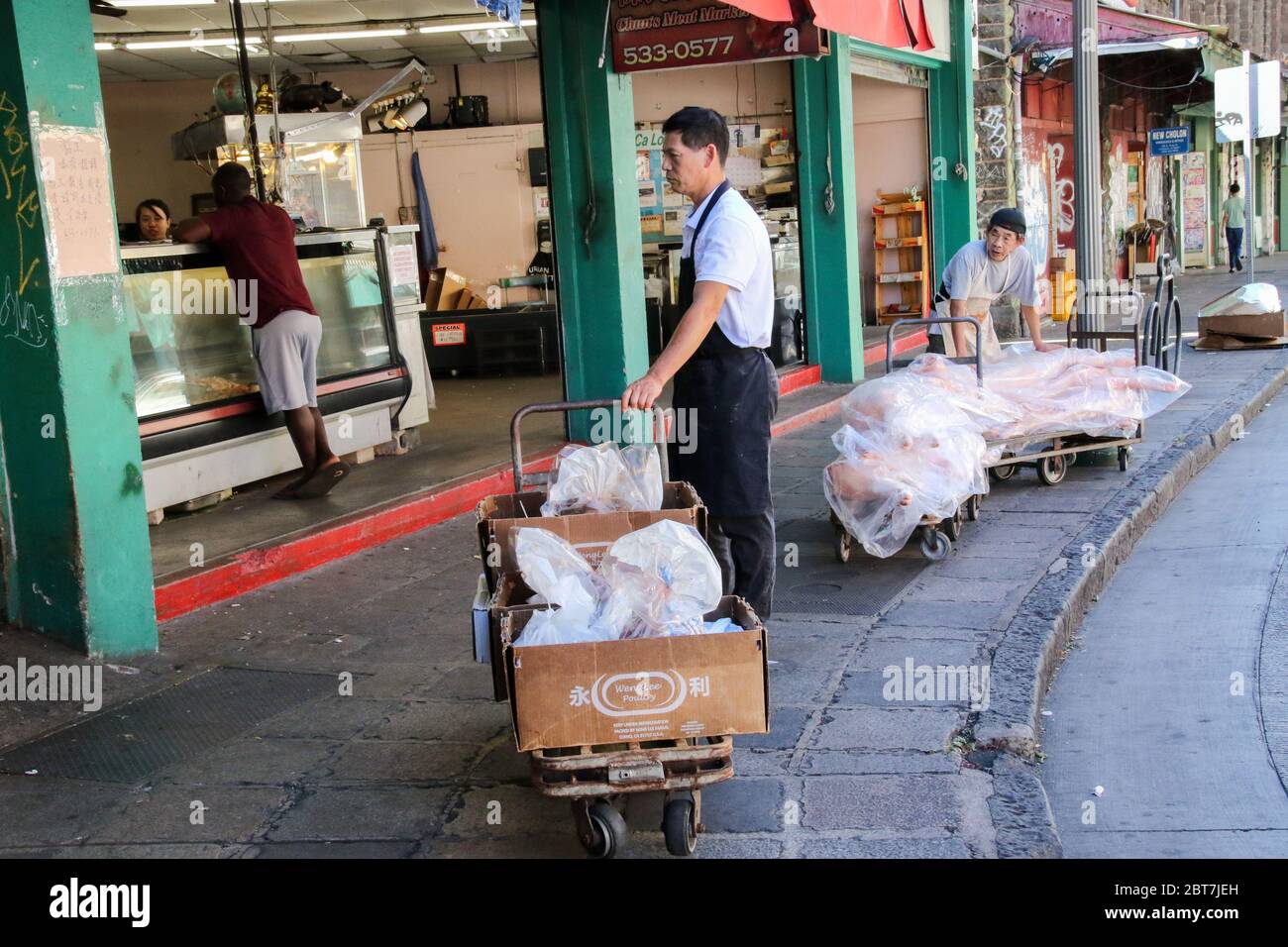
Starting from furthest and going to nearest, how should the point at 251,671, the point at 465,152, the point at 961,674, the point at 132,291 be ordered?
the point at 465,152 < the point at 132,291 < the point at 251,671 < the point at 961,674

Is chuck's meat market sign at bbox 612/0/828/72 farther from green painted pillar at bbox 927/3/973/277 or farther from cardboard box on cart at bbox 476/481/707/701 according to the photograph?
green painted pillar at bbox 927/3/973/277

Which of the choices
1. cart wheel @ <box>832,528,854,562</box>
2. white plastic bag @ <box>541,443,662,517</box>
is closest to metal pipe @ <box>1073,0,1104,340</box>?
cart wheel @ <box>832,528,854,562</box>

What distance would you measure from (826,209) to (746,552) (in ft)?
25.9

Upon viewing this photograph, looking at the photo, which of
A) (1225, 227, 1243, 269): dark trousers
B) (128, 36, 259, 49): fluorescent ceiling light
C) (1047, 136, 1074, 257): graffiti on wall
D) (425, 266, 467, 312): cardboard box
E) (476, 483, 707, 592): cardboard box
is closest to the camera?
(476, 483, 707, 592): cardboard box

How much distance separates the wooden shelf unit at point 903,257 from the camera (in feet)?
55.9

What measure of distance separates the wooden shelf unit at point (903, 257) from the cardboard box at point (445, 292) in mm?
5483

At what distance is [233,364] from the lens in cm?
826

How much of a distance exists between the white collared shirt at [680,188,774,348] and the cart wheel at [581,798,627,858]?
5.98 feet

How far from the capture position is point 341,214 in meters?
12.0

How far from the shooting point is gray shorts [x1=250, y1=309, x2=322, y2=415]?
317 inches

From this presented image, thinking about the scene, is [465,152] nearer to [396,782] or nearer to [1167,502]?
[1167,502]

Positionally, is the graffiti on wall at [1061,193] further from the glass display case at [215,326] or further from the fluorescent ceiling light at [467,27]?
the glass display case at [215,326]
